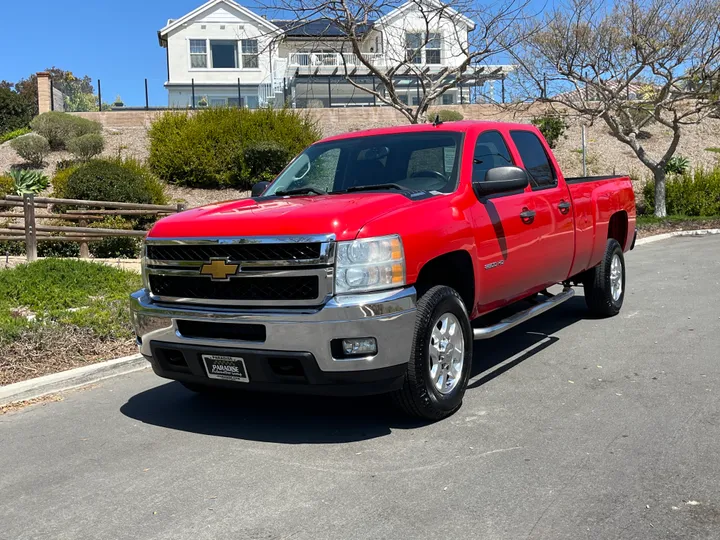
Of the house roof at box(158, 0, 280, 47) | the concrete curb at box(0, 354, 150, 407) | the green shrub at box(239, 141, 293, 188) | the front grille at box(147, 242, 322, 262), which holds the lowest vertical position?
the concrete curb at box(0, 354, 150, 407)

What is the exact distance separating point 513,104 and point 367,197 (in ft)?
60.9

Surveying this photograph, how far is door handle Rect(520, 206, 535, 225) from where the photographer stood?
6340 millimetres

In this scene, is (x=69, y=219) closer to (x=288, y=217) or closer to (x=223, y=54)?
(x=288, y=217)

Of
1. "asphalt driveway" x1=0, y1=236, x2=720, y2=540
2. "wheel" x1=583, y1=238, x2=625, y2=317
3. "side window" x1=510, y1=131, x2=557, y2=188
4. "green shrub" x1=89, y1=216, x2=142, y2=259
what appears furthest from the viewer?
"green shrub" x1=89, y1=216, x2=142, y2=259

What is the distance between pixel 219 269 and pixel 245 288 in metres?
0.20

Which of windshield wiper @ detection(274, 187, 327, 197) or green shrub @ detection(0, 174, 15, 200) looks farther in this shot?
green shrub @ detection(0, 174, 15, 200)

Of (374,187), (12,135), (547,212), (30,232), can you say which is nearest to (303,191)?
(374,187)

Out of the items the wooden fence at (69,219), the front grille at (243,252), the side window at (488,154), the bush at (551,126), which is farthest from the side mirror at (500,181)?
the bush at (551,126)

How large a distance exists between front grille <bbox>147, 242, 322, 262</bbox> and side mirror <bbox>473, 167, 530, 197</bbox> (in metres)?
1.69

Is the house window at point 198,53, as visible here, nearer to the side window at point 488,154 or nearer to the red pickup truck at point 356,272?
the red pickup truck at point 356,272

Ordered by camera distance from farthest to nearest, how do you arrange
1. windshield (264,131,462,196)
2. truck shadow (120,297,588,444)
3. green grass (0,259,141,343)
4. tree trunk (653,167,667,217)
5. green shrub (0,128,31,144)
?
1. green shrub (0,128,31,144)
2. tree trunk (653,167,667,217)
3. green grass (0,259,141,343)
4. windshield (264,131,462,196)
5. truck shadow (120,297,588,444)

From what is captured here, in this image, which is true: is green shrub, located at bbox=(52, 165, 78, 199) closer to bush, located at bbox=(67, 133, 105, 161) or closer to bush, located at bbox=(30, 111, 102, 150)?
bush, located at bbox=(67, 133, 105, 161)

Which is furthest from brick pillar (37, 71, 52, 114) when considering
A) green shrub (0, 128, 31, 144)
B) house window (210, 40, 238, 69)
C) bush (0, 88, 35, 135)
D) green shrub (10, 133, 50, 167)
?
house window (210, 40, 238, 69)

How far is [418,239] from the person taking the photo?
4.97 metres
